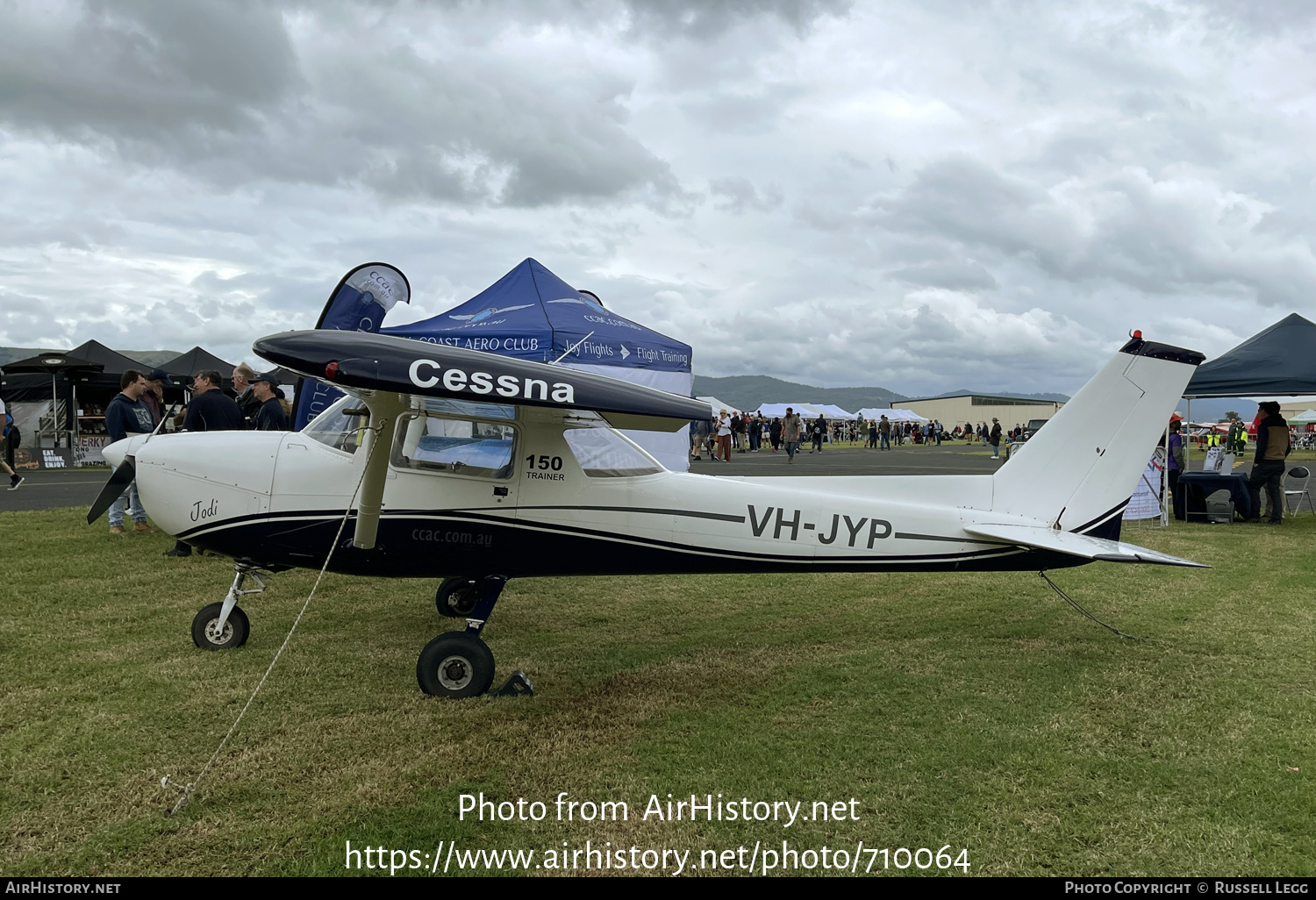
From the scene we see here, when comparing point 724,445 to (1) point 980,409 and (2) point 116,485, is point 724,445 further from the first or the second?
(1) point 980,409

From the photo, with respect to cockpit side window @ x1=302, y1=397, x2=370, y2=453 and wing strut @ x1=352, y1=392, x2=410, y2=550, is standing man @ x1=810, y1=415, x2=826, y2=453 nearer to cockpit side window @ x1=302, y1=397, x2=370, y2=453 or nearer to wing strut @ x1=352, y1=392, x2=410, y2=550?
cockpit side window @ x1=302, y1=397, x2=370, y2=453

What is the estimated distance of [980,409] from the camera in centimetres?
11231

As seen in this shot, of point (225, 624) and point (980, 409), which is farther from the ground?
point (980, 409)

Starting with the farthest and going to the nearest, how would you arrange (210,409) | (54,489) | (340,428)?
(54,489), (210,409), (340,428)

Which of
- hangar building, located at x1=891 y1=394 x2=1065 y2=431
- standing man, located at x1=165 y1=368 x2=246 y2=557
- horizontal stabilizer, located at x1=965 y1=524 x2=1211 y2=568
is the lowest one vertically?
horizontal stabilizer, located at x1=965 y1=524 x2=1211 y2=568

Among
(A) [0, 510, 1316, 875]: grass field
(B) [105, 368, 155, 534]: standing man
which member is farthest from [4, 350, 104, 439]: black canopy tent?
(A) [0, 510, 1316, 875]: grass field

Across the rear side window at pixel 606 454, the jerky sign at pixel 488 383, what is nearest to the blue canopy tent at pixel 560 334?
the rear side window at pixel 606 454

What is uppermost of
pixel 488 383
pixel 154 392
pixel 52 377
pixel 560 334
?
pixel 52 377

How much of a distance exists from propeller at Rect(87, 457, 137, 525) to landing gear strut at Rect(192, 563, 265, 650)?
94 cm

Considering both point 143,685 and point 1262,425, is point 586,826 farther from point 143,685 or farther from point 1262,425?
point 1262,425

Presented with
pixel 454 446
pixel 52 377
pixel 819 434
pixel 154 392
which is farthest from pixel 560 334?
pixel 819 434

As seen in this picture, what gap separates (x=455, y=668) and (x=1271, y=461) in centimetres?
1399

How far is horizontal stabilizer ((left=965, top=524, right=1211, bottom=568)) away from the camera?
4.84m

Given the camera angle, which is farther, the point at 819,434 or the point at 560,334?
the point at 819,434
